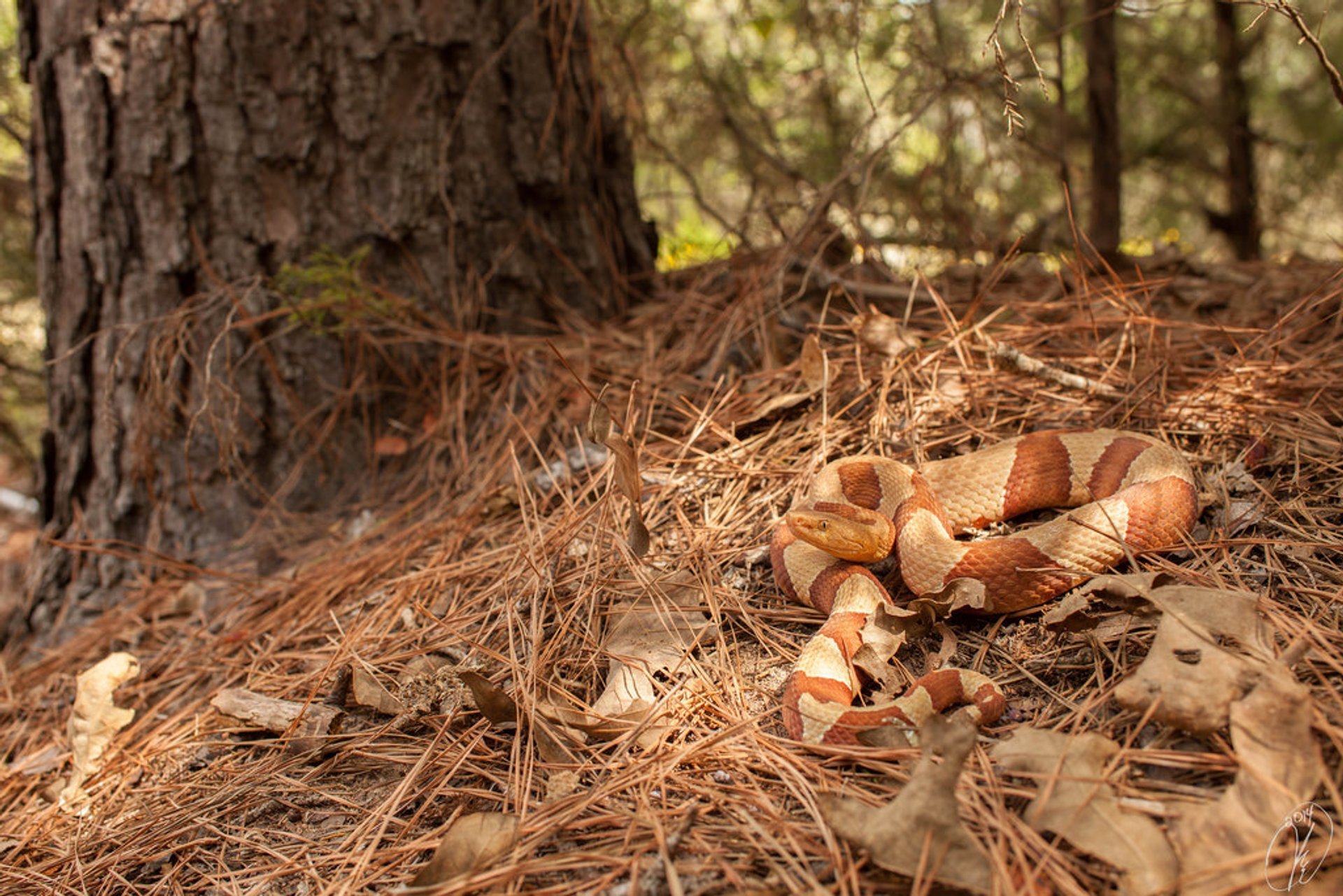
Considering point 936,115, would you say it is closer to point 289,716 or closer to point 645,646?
point 645,646

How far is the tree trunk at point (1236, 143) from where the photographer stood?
5.64m

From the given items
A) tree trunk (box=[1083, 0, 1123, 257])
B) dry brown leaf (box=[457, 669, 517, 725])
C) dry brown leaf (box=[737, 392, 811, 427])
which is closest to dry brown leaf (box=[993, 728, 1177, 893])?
dry brown leaf (box=[457, 669, 517, 725])

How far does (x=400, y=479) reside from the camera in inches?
136

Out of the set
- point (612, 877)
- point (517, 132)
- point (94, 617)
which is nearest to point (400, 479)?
point (94, 617)

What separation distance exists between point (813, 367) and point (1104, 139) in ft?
10.1

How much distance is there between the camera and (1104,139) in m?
4.69

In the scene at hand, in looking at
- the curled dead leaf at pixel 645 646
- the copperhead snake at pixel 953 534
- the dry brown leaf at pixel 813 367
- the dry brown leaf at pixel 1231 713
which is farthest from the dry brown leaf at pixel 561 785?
the dry brown leaf at pixel 813 367

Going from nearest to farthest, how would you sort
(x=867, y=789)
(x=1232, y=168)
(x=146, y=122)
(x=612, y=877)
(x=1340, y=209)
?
(x=612, y=877) → (x=867, y=789) → (x=146, y=122) → (x=1232, y=168) → (x=1340, y=209)

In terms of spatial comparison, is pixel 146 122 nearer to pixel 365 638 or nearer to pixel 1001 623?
pixel 365 638

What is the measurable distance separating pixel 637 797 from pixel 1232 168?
661cm

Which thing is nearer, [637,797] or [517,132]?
[637,797]

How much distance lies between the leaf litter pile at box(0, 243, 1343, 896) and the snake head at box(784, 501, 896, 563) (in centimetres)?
23

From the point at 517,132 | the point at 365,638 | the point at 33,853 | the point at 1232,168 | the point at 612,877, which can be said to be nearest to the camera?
the point at 612,877

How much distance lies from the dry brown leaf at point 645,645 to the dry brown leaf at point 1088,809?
796 mm
